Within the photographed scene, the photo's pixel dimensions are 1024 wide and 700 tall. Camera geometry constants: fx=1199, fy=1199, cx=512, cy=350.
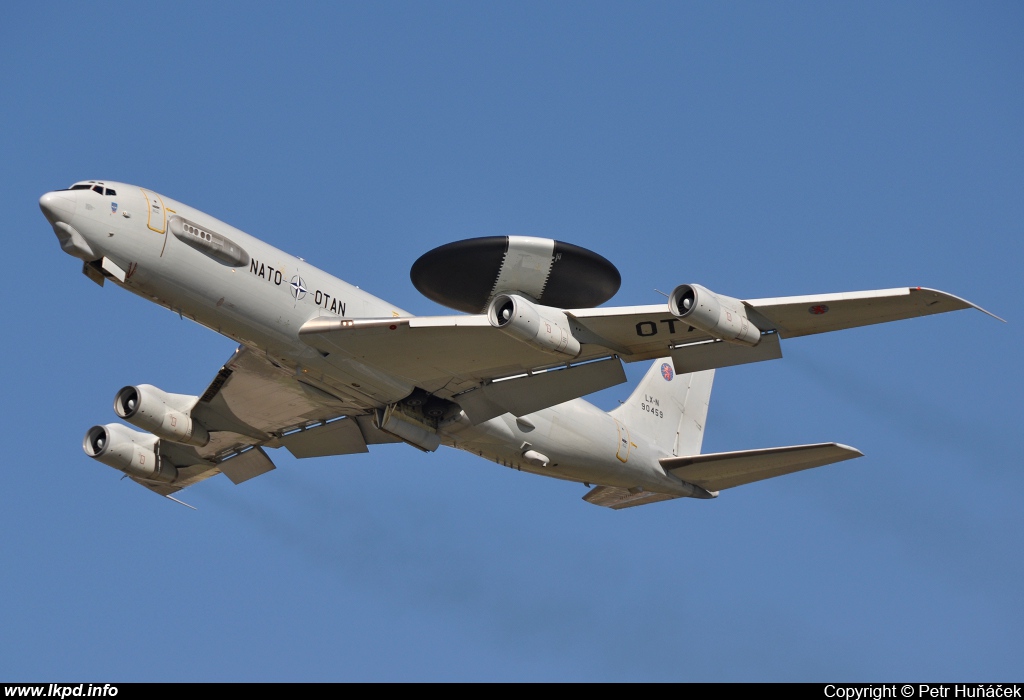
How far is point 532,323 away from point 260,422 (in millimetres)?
14626

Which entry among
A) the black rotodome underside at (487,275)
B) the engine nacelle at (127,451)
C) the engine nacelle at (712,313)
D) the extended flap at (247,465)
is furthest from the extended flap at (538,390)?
the engine nacelle at (127,451)

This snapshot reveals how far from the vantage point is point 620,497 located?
49.0 metres

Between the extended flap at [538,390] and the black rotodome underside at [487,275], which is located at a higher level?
the black rotodome underside at [487,275]

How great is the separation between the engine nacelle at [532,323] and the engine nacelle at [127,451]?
19.1 metres

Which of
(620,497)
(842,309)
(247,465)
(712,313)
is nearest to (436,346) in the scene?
(712,313)

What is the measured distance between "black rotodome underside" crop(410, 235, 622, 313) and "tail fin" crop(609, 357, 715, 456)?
9304mm

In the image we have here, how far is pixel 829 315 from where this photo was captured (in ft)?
116

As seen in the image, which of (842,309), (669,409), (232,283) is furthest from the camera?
(669,409)

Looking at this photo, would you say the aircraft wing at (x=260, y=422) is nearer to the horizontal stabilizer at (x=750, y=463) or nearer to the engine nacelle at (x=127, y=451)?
the engine nacelle at (x=127, y=451)

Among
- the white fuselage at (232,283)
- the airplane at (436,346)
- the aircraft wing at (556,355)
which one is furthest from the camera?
the white fuselage at (232,283)

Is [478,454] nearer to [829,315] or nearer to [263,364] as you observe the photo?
[263,364]

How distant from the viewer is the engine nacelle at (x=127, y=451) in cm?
4722

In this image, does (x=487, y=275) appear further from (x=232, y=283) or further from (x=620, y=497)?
(x=620, y=497)

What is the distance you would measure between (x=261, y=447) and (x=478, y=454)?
29.7 ft
